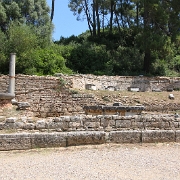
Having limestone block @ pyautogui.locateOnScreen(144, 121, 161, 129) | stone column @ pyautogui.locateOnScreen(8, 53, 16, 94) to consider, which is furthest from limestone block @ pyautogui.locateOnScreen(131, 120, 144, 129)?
stone column @ pyautogui.locateOnScreen(8, 53, 16, 94)

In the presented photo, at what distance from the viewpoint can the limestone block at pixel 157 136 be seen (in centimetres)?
727

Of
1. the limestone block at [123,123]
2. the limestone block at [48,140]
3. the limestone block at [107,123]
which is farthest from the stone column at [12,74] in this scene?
the limestone block at [48,140]

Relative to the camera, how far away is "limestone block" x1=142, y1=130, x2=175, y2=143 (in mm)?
7270

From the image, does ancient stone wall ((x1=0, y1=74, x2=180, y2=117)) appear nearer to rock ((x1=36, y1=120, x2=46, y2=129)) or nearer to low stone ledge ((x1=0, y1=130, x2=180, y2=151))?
rock ((x1=36, y1=120, x2=46, y2=129))

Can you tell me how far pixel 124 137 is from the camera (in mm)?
7191

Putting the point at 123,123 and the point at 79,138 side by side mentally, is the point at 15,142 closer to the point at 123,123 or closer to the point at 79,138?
the point at 79,138

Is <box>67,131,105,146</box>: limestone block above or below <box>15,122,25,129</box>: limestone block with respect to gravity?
below

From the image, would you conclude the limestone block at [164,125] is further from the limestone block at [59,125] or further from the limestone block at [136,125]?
the limestone block at [59,125]

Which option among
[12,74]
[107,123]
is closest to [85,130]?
[107,123]

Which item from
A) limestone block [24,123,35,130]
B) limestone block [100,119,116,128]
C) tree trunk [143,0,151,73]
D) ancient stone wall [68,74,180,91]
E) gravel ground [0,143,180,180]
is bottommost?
gravel ground [0,143,180,180]

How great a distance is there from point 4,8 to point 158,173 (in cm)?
2445

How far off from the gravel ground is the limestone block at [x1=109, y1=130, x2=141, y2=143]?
0.17 m

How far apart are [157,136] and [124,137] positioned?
87 centimetres

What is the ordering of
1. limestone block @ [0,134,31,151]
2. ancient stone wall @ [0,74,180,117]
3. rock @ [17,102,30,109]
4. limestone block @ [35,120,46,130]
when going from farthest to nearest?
ancient stone wall @ [0,74,180,117]
rock @ [17,102,30,109]
limestone block @ [35,120,46,130]
limestone block @ [0,134,31,151]
